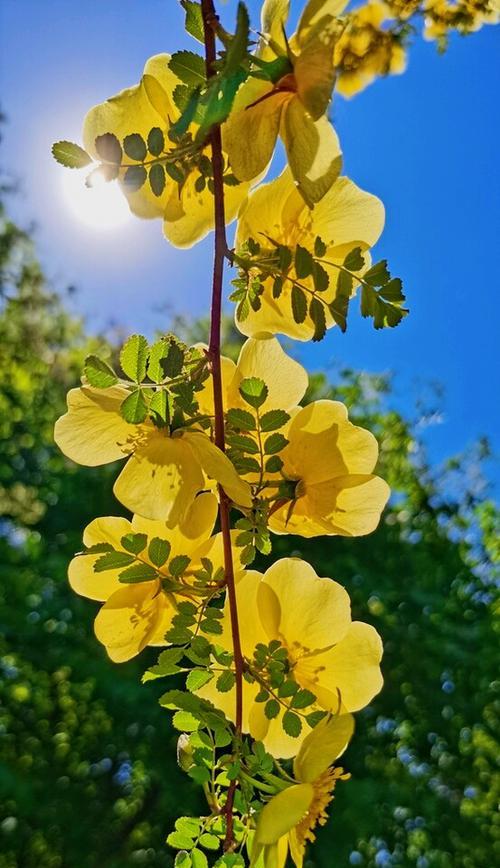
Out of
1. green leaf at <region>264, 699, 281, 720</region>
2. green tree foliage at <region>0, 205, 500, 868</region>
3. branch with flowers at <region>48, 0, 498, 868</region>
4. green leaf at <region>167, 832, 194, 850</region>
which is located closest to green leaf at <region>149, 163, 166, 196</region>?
branch with flowers at <region>48, 0, 498, 868</region>

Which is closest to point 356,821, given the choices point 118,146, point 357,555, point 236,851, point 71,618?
point 357,555

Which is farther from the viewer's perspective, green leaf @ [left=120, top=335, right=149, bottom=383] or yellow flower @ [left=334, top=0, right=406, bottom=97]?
yellow flower @ [left=334, top=0, right=406, bottom=97]

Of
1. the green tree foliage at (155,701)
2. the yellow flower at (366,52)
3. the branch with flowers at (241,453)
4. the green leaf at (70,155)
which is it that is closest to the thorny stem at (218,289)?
the branch with flowers at (241,453)

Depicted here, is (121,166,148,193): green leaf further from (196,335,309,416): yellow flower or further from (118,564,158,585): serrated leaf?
(118,564,158,585): serrated leaf

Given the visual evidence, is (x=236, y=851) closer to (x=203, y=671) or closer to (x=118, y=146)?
(x=203, y=671)

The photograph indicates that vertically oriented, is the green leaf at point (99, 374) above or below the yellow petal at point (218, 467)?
above

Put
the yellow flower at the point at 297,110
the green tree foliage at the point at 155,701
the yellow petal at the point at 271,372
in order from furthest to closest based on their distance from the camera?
1. the green tree foliage at the point at 155,701
2. the yellow petal at the point at 271,372
3. the yellow flower at the point at 297,110

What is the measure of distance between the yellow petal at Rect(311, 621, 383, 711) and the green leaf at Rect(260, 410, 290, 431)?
0.22 metres

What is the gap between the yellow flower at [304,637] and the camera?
0.73 m

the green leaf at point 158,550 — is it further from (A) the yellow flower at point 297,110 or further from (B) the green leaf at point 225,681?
(A) the yellow flower at point 297,110

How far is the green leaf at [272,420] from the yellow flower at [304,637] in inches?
5.5

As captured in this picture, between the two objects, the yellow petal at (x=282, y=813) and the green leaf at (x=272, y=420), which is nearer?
the yellow petal at (x=282, y=813)

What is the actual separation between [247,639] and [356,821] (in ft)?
17.5

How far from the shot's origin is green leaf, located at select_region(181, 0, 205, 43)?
63cm
